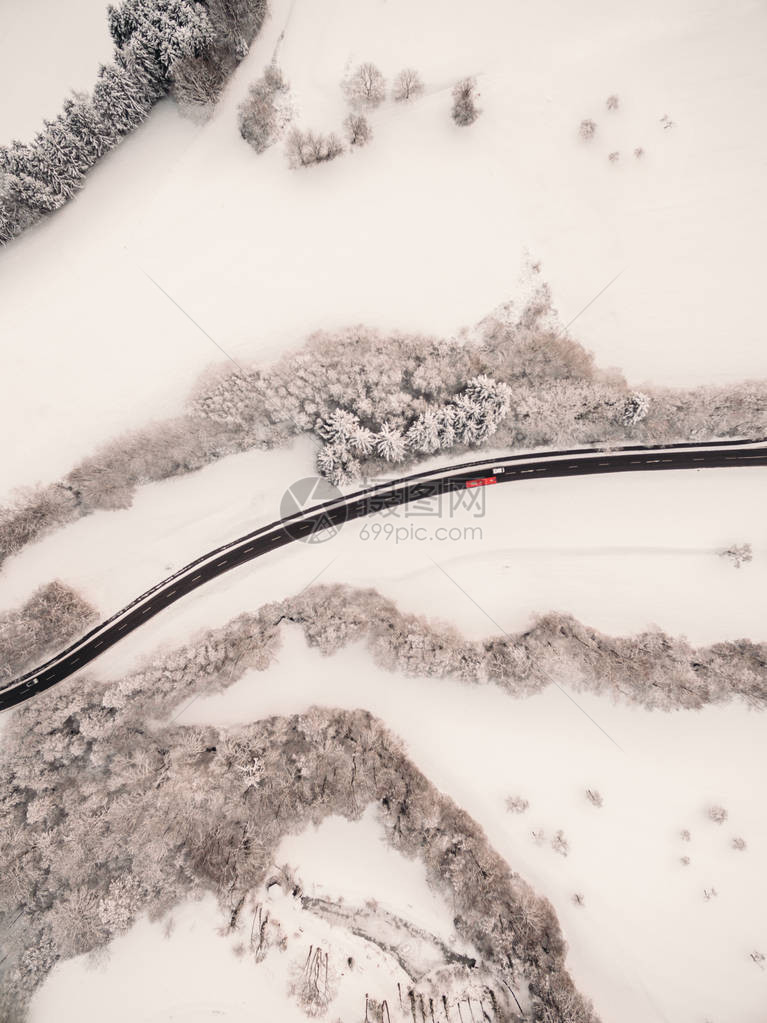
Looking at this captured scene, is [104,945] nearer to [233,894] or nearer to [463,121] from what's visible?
[233,894]

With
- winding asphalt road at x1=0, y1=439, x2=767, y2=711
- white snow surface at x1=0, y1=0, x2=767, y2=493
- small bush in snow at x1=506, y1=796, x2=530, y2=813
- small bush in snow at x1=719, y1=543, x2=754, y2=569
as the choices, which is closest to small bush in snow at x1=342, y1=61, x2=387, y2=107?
white snow surface at x1=0, y1=0, x2=767, y2=493

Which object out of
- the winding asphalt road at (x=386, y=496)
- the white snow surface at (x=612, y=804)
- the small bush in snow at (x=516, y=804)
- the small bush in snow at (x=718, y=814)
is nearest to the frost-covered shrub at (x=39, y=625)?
the winding asphalt road at (x=386, y=496)

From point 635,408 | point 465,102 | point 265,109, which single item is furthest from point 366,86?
point 635,408

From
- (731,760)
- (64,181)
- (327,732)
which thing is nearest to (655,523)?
(731,760)

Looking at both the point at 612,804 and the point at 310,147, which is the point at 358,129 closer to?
the point at 310,147

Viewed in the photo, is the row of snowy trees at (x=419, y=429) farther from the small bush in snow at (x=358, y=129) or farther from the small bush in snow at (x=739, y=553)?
the small bush in snow at (x=739, y=553)

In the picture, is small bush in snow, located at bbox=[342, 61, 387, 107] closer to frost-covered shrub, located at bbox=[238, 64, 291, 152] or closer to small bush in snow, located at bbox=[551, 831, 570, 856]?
→ frost-covered shrub, located at bbox=[238, 64, 291, 152]
